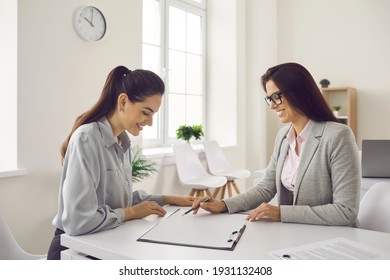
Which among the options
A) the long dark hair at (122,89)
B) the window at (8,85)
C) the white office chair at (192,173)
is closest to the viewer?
Result: the long dark hair at (122,89)

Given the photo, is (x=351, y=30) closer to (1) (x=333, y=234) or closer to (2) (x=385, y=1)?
(2) (x=385, y=1)

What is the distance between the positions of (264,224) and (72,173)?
708 mm

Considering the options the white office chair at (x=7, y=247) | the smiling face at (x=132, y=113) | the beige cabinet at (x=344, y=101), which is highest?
the beige cabinet at (x=344, y=101)

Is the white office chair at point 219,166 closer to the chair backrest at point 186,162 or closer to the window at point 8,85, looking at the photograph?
the chair backrest at point 186,162

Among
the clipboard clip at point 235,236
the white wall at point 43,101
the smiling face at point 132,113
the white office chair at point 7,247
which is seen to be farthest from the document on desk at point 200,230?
the white wall at point 43,101

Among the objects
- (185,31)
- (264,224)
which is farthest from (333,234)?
(185,31)

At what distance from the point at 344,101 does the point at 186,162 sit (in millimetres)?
2670

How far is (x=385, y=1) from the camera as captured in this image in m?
5.12

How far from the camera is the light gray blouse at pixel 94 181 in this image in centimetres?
127

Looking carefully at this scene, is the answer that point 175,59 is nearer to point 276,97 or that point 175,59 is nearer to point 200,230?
point 276,97

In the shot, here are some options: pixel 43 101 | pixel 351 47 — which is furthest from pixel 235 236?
pixel 351 47

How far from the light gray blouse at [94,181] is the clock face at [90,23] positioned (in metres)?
1.68

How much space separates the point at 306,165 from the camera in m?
1.56

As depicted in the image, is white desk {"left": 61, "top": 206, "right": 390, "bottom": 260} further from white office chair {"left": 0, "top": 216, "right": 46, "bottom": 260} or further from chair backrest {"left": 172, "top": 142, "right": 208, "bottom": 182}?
chair backrest {"left": 172, "top": 142, "right": 208, "bottom": 182}
